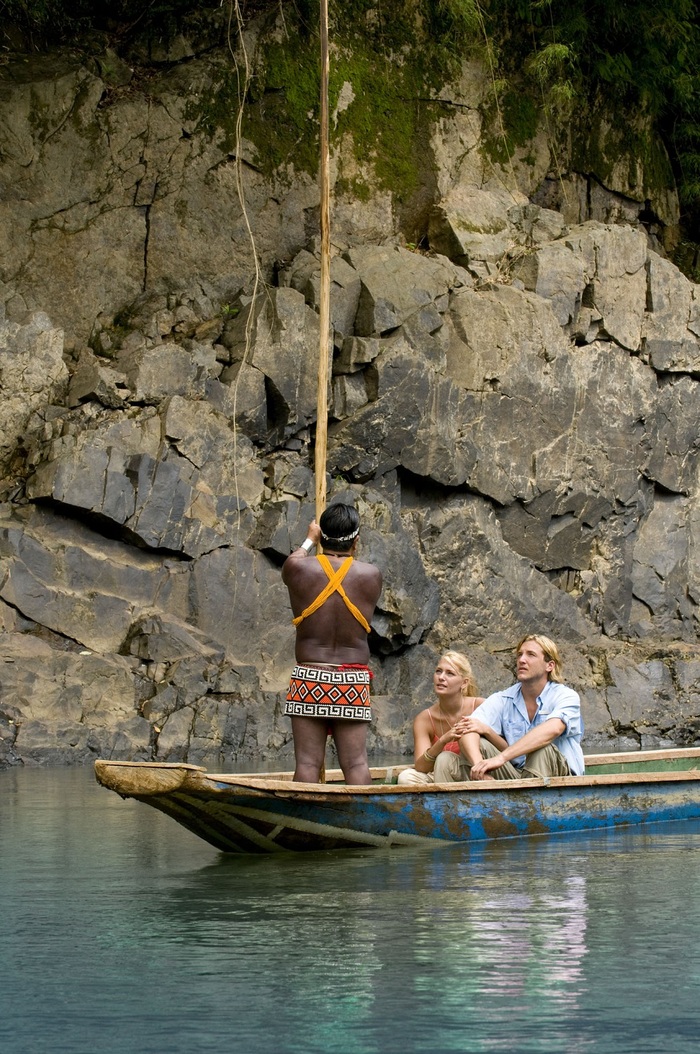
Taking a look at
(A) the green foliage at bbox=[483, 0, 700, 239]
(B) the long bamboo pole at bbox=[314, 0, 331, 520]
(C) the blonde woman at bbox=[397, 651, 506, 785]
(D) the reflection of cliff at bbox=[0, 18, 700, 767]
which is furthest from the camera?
(A) the green foliage at bbox=[483, 0, 700, 239]

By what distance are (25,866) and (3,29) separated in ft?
44.0

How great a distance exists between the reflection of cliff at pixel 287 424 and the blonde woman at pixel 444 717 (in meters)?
6.05

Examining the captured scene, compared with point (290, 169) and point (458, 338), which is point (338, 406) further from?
point (290, 169)

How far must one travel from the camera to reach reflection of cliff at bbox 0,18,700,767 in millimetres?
14289

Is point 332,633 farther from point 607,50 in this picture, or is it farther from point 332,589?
point 607,50

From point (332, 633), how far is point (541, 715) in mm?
1260

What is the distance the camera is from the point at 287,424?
52.9 feet

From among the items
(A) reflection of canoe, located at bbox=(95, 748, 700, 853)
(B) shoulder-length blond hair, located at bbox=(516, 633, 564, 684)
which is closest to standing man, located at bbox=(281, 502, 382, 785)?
(A) reflection of canoe, located at bbox=(95, 748, 700, 853)

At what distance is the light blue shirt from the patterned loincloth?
77cm

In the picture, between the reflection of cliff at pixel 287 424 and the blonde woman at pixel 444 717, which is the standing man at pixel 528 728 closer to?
the blonde woman at pixel 444 717

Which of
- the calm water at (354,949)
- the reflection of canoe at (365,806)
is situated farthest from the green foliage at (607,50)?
the calm water at (354,949)

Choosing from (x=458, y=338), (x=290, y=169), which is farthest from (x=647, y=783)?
(x=290, y=169)

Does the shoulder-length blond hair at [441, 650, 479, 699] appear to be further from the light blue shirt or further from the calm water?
the calm water

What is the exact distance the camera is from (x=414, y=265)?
17281 mm
